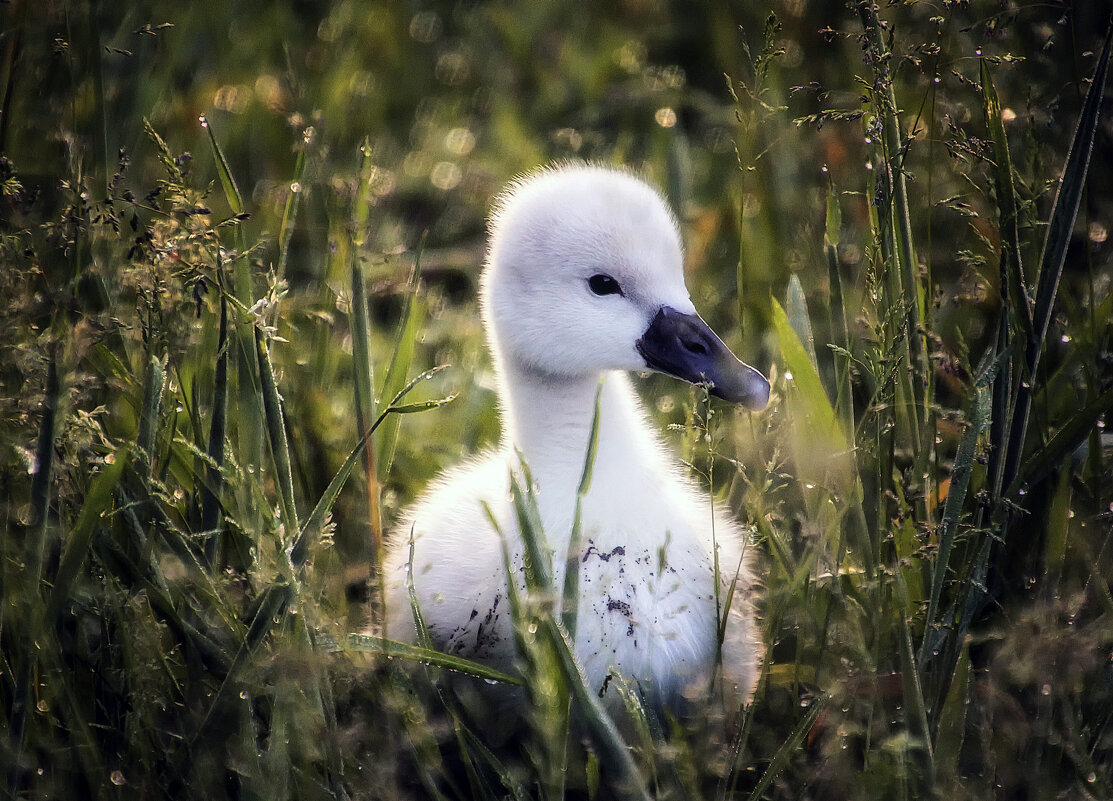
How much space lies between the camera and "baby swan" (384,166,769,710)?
1950 mm

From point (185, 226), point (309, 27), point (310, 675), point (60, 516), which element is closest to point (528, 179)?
point (185, 226)

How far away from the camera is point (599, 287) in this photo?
231 cm

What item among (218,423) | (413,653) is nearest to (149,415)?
(218,423)

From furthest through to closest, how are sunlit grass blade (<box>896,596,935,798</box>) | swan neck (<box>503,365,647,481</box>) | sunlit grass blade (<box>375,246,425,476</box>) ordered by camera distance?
swan neck (<box>503,365,647,481</box>)
sunlit grass blade (<box>375,246,425,476</box>)
sunlit grass blade (<box>896,596,935,798</box>)

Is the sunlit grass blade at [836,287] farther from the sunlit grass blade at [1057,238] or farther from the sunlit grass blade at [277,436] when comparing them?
the sunlit grass blade at [277,436]

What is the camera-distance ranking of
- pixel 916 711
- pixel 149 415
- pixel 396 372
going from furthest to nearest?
pixel 396 372, pixel 149 415, pixel 916 711

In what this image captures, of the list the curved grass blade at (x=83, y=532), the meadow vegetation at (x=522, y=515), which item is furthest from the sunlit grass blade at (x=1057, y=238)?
the curved grass blade at (x=83, y=532)

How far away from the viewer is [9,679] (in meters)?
1.69

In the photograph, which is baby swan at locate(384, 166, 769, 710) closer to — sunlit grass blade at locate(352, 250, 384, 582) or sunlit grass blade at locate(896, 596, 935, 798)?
sunlit grass blade at locate(352, 250, 384, 582)

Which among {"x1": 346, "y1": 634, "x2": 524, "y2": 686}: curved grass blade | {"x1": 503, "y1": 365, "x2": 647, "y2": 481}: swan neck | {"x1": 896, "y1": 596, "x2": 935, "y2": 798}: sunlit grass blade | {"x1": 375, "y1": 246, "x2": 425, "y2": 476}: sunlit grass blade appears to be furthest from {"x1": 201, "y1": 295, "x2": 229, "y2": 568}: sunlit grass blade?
{"x1": 896, "y1": 596, "x2": 935, "y2": 798}: sunlit grass blade

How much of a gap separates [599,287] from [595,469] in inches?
14.6

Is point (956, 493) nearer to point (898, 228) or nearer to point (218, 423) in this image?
point (898, 228)

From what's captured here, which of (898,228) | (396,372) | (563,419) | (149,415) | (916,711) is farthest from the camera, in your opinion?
(563,419)

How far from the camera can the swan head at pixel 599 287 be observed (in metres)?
2.25
